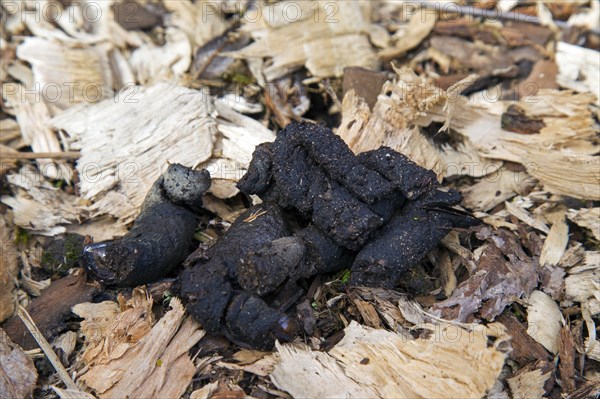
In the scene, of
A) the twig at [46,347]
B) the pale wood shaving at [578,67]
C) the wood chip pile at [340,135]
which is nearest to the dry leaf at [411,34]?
the wood chip pile at [340,135]

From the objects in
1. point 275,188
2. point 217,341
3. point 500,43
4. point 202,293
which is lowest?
point 217,341

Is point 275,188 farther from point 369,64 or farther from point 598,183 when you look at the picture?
point 598,183

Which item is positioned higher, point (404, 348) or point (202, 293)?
point (202, 293)

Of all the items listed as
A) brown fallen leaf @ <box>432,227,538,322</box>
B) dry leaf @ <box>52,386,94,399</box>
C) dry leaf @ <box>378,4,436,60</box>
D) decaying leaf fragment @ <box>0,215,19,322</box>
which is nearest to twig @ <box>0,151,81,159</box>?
decaying leaf fragment @ <box>0,215,19,322</box>

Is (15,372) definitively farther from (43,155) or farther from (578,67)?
(578,67)

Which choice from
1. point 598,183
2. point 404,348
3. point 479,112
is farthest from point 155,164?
point 598,183

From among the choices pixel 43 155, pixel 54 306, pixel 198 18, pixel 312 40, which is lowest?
pixel 54 306

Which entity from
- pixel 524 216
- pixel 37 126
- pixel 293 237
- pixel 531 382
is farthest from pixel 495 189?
pixel 37 126
